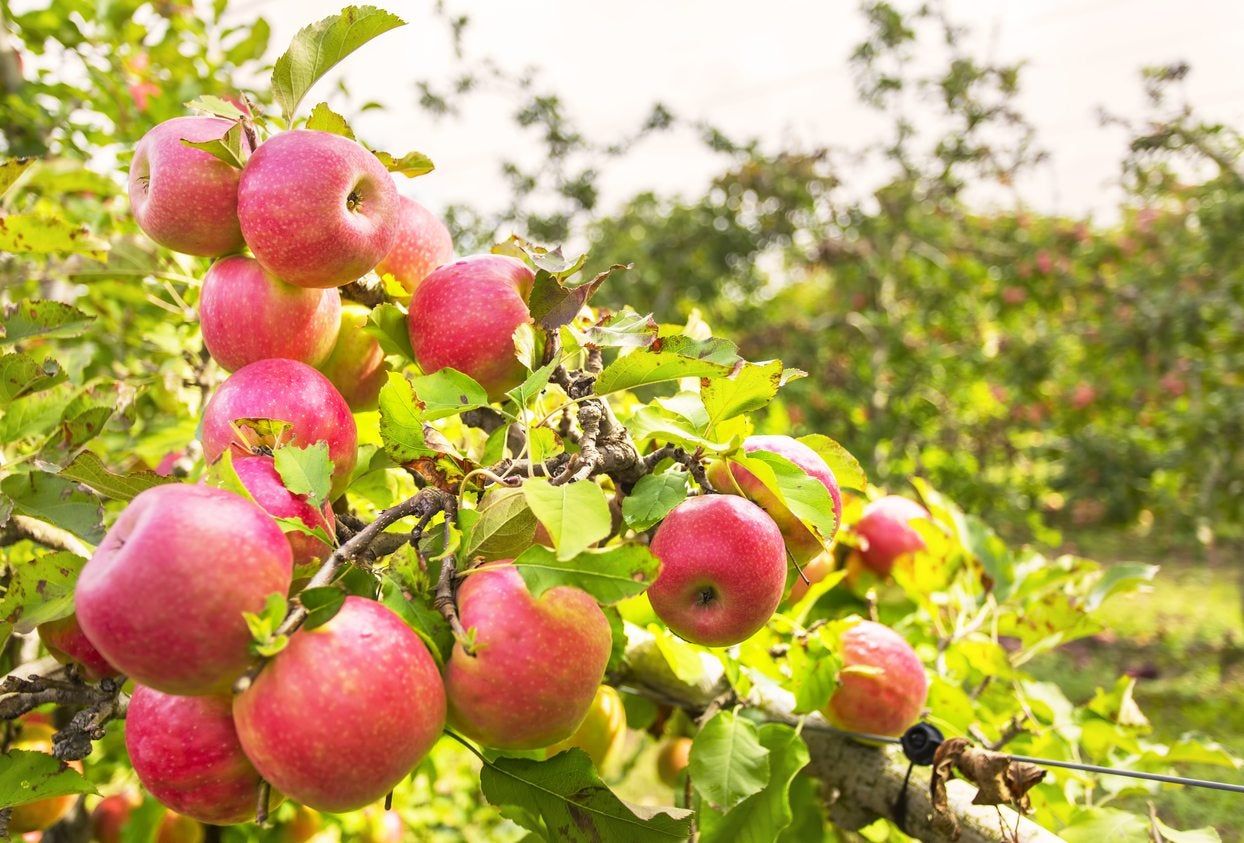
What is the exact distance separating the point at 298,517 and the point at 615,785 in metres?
1.75

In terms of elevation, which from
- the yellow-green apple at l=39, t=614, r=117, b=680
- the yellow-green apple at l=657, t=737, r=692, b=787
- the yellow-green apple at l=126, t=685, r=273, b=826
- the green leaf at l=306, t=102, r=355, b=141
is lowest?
the yellow-green apple at l=657, t=737, r=692, b=787

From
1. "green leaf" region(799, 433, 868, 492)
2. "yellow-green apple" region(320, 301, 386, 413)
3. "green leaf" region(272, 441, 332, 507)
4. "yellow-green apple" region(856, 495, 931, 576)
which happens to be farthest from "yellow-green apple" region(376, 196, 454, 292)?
"yellow-green apple" region(856, 495, 931, 576)

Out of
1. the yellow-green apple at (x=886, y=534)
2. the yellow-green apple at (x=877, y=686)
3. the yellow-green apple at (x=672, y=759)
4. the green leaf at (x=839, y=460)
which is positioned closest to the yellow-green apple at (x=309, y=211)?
the green leaf at (x=839, y=460)

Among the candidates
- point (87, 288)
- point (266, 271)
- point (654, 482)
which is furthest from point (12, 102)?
point (654, 482)

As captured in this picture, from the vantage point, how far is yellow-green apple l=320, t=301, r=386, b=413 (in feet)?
2.31

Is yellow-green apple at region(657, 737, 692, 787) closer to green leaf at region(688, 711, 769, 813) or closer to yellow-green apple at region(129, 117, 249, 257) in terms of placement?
green leaf at region(688, 711, 769, 813)

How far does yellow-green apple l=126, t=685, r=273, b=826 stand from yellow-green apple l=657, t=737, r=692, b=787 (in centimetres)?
82

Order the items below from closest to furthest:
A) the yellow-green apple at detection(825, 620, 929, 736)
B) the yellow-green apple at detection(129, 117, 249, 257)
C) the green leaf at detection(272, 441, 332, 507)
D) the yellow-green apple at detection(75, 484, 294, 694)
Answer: the yellow-green apple at detection(75, 484, 294, 694), the green leaf at detection(272, 441, 332, 507), the yellow-green apple at detection(129, 117, 249, 257), the yellow-green apple at detection(825, 620, 929, 736)

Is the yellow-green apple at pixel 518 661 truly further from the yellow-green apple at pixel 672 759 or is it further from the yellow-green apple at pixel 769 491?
the yellow-green apple at pixel 672 759

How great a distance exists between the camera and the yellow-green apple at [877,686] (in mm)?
827

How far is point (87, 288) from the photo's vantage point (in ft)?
5.18

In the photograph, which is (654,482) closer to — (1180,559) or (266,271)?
(266,271)

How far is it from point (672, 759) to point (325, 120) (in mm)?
994

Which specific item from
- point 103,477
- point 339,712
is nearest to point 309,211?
point 103,477
